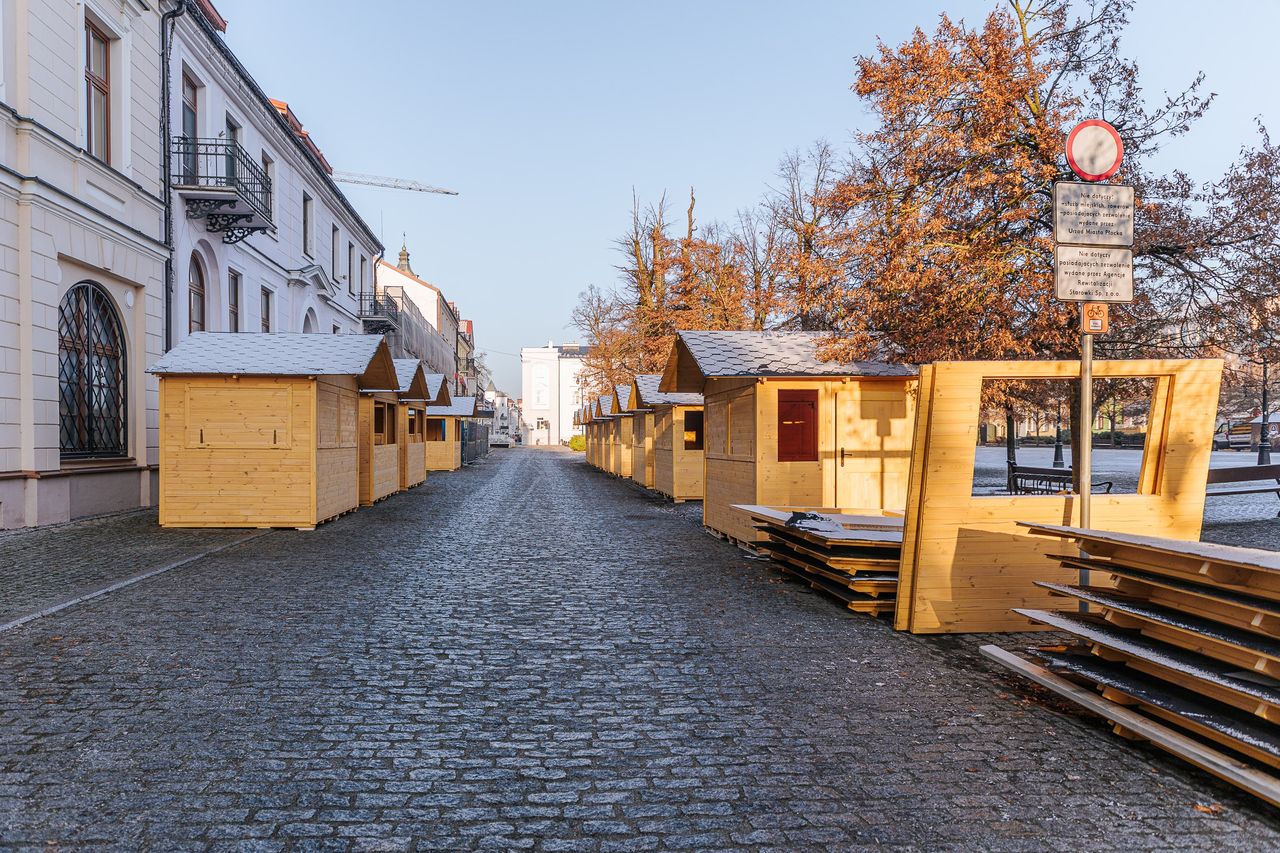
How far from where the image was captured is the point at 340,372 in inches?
524

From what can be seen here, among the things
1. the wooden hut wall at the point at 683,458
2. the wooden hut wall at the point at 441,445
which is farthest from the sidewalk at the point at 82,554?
the wooden hut wall at the point at 441,445

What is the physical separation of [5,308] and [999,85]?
14.3 meters

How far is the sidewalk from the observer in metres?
7.74

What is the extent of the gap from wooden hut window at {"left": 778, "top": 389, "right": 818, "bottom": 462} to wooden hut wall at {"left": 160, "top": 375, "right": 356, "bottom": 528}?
7.31 meters

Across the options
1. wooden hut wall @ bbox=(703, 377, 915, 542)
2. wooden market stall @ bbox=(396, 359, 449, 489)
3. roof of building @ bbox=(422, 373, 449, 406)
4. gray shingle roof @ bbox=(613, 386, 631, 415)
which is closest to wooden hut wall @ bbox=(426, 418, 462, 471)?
roof of building @ bbox=(422, 373, 449, 406)

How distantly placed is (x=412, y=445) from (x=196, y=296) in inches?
320

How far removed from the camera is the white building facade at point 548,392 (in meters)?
125

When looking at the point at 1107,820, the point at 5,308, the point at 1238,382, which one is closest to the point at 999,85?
the point at 1238,382

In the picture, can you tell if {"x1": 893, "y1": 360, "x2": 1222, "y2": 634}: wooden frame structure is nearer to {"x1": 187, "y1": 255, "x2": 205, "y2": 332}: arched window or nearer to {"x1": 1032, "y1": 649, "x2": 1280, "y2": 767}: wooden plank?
{"x1": 1032, "y1": 649, "x2": 1280, "y2": 767}: wooden plank

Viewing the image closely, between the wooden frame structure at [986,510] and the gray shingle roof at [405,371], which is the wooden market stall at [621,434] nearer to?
the gray shingle roof at [405,371]

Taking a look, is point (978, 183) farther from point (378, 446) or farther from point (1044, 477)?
point (378, 446)

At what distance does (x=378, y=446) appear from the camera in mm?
20625

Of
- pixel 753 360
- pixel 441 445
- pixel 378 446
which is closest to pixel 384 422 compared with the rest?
pixel 378 446

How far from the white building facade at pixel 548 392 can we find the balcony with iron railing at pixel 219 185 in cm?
10413
